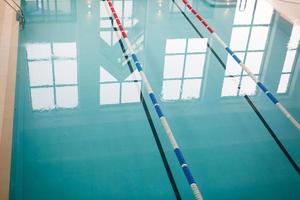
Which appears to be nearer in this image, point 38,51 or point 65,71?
point 65,71

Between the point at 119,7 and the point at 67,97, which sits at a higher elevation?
the point at 119,7

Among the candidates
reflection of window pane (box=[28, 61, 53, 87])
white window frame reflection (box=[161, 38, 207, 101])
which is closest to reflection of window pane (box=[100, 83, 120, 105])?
white window frame reflection (box=[161, 38, 207, 101])

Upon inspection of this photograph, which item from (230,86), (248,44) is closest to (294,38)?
(248,44)

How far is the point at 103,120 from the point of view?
5.95 m

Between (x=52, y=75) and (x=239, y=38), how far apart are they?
14.7 feet

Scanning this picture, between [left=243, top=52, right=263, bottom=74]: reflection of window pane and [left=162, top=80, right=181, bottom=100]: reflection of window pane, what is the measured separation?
5.26 ft

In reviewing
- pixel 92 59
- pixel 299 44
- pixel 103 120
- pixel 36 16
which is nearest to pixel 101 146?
pixel 103 120

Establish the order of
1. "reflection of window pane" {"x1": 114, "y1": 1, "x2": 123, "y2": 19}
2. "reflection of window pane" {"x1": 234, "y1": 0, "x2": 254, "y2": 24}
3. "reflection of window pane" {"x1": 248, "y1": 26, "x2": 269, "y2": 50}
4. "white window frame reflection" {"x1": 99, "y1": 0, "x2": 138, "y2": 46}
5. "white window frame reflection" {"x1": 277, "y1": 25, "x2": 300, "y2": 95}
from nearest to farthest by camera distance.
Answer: "white window frame reflection" {"x1": 277, "y1": 25, "x2": 300, "y2": 95}, "white window frame reflection" {"x1": 99, "y1": 0, "x2": 138, "y2": 46}, "reflection of window pane" {"x1": 248, "y1": 26, "x2": 269, "y2": 50}, "reflection of window pane" {"x1": 114, "y1": 1, "x2": 123, "y2": 19}, "reflection of window pane" {"x1": 234, "y1": 0, "x2": 254, "y2": 24}

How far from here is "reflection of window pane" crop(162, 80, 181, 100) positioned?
665cm

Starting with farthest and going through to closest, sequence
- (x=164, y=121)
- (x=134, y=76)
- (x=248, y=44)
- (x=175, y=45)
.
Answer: (x=248, y=44) < (x=175, y=45) < (x=134, y=76) < (x=164, y=121)

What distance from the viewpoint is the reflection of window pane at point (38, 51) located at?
738cm

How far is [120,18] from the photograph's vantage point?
9.24 m

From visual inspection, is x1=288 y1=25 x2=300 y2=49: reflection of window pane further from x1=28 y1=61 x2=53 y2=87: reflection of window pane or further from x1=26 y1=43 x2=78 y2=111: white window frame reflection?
x1=28 y1=61 x2=53 y2=87: reflection of window pane

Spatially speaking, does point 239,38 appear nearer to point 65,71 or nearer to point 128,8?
point 128,8
